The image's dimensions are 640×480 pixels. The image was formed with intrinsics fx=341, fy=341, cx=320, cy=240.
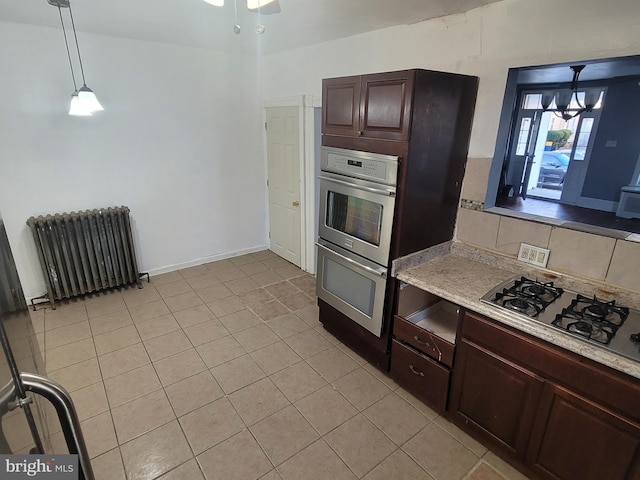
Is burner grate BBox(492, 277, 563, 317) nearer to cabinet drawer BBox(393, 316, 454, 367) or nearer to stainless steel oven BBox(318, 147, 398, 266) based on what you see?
cabinet drawer BBox(393, 316, 454, 367)

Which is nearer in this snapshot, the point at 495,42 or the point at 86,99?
the point at 495,42

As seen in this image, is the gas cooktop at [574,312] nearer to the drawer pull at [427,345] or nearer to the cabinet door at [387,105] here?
the drawer pull at [427,345]

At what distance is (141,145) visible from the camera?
11.9ft

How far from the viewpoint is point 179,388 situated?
2.40 m

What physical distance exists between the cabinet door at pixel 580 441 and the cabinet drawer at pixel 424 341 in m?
0.52

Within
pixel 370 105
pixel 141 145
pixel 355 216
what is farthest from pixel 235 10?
pixel 141 145

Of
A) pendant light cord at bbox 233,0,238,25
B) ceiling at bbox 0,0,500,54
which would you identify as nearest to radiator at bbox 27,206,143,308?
ceiling at bbox 0,0,500,54

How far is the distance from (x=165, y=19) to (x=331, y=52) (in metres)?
1.44

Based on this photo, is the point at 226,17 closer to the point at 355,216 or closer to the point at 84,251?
the point at 355,216

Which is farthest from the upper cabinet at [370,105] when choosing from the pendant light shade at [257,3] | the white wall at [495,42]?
the pendant light shade at [257,3]

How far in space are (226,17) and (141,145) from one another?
5.62 ft

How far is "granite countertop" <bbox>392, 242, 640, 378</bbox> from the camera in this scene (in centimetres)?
146

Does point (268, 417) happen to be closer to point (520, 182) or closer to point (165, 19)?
point (165, 19)

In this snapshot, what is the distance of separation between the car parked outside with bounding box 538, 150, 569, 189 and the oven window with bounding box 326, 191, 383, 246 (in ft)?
15.3
